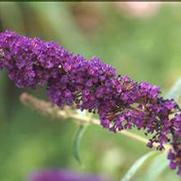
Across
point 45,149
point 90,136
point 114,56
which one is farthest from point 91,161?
point 114,56

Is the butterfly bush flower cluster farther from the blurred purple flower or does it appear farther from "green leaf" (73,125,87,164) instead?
the blurred purple flower

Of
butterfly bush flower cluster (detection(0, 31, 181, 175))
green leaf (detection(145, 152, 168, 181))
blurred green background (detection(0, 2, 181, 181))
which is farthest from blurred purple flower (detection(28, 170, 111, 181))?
butterfly bush flower cluster (detection(0, 31, 181, 175))

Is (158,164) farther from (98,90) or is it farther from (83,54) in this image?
(83,54)

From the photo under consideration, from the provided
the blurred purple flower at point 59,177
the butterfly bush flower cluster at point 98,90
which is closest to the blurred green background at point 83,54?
the blurred purple flower at point 59,177

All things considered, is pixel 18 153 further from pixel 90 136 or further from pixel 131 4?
pixel 131 4

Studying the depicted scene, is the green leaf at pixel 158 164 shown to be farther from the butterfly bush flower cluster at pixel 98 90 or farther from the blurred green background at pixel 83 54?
the blurred green background at pixel 83 54
